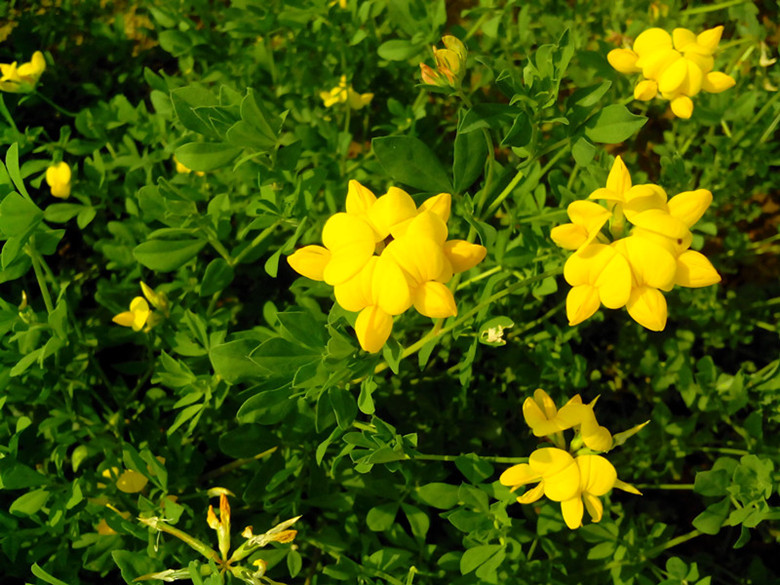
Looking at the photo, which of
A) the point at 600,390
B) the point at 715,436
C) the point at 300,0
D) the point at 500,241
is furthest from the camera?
the point at 715,436

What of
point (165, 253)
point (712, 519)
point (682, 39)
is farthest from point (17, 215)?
point (712, 519)

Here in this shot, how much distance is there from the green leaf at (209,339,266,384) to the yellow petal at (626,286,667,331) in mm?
848

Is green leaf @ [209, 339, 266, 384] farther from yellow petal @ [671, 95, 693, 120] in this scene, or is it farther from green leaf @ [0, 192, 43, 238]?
yellow petal @ [671, 95, 693, 120]

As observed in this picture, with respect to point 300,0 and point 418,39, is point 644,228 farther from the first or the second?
point 300,0

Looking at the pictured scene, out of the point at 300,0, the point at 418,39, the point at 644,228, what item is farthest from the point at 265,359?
the point at 300,0

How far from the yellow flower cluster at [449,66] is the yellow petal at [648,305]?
57 centimetres

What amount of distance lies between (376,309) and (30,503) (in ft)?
4.30

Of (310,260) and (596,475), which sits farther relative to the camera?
(596,475)

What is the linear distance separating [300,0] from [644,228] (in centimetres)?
171

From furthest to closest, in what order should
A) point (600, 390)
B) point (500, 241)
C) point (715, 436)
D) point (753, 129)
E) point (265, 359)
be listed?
point (715, 436) < point (600, 390) < point (753, 129) < point (500, 241) < point (265, 359)

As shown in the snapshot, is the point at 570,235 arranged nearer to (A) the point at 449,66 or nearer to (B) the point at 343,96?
(A) the point at 449,66

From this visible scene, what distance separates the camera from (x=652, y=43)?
5.62ft

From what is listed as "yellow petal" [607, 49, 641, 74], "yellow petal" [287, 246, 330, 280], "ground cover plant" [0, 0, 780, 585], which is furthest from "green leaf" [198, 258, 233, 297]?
"yellow petal" [607, 49, 641, 74]

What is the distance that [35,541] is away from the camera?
2.01 m
